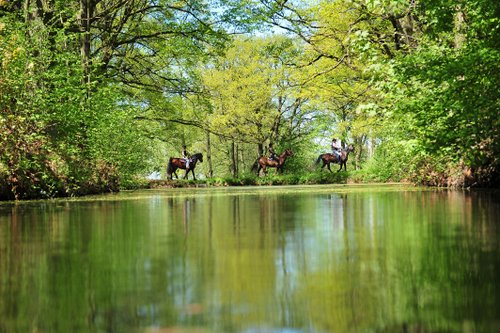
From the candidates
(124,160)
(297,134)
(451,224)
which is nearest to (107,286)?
(451,224)

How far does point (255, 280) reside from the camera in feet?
7.76

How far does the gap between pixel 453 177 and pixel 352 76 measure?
699 inches

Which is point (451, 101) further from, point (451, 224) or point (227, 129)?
point (227, 129)

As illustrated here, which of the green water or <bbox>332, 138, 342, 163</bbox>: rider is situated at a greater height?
<bbox>332, 138, 342, 163</bbox>: rider

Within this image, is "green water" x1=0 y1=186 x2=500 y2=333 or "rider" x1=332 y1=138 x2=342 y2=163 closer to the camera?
"green water" x1=0 y1=186 x2=500 y2=333

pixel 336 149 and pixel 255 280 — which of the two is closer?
pixel 255 280

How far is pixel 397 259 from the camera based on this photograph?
9.62 ft

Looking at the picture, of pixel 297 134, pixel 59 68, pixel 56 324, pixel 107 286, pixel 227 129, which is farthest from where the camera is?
pixel 297 134

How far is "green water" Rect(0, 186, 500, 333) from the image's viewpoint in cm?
165

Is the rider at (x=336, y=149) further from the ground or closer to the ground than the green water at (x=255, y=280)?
further from the ground

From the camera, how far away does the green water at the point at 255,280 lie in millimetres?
1652

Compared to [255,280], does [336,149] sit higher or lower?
higher

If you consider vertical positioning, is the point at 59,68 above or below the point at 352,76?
below

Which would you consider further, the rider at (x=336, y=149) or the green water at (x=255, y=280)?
the rider at (x=336, y=149)
